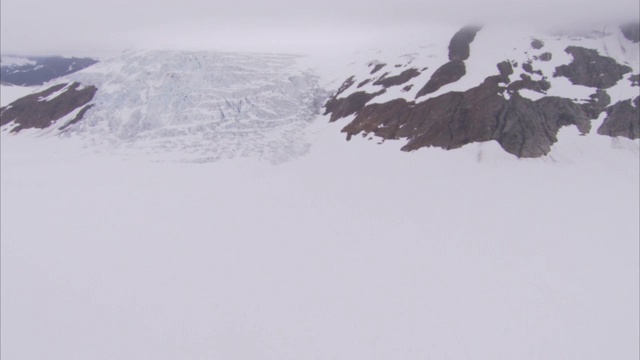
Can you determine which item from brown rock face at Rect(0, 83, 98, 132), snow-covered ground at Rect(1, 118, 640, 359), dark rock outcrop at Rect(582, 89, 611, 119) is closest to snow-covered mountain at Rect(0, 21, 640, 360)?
snow-covered ground at Rect(1, 118, 640, 359)

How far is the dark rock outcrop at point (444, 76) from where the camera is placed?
110 feet

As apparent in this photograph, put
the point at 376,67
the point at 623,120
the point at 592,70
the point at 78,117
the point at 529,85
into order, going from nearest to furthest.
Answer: the point at 623,120 < the point at 529,85 < the point at 592,70 < the point at 78,117 < the point at 376,67

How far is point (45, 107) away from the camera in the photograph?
1796 inches

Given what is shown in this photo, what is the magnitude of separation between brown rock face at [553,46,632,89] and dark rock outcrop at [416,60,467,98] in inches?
290

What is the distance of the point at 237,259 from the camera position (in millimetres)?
17125

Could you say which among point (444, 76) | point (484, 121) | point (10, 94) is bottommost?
point (484, 121)

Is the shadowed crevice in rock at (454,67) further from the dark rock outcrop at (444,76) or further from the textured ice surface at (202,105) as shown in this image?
the textured ice surface at (202,105)

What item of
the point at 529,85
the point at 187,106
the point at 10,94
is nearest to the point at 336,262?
the point at 529,85

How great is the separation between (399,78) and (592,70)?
15.7m

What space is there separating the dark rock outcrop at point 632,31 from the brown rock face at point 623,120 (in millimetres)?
9992

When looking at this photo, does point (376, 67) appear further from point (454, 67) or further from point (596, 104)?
point (596, 104)

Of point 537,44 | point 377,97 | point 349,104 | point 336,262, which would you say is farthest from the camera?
point 349,104

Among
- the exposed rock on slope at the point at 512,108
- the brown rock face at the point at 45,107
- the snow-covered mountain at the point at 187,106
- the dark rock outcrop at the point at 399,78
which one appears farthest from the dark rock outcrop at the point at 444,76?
the brown rock face at the point at 45,107

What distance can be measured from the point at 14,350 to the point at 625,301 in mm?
20881
